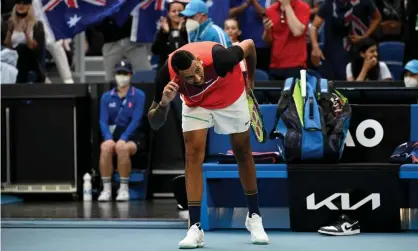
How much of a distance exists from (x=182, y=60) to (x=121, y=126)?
4822 mm

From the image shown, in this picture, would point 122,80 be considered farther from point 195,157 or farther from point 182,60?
point 182,60

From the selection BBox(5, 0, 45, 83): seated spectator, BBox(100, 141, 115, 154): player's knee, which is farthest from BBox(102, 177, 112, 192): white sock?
BBox(5, 0, 45, 83): seated spectator

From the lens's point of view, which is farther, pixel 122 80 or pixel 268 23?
pixel 122 80

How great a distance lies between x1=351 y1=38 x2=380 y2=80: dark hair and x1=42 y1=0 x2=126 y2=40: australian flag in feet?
9.81

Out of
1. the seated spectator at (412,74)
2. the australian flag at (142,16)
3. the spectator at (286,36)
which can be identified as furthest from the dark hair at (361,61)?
the australian flag at (142,16)

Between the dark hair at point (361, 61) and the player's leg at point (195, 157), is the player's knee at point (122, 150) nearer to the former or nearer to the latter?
the dark hair at point (361, 61)

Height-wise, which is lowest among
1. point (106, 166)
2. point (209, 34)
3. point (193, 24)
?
point (106, 166)

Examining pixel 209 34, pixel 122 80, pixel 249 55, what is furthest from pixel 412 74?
pixel 122 80

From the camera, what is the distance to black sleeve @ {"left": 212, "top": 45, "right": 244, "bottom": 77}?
7.29 meters

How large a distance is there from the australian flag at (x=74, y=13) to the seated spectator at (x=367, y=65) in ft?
9.88

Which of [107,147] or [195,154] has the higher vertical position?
[195,154]

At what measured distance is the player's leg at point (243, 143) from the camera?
753 centimetres

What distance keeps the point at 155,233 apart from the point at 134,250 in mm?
1218

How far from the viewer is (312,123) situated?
843 centimetres
